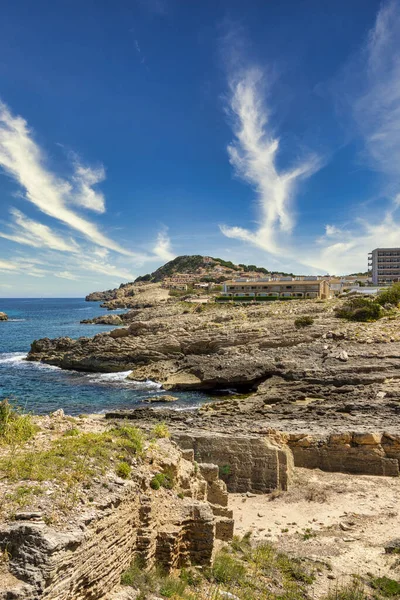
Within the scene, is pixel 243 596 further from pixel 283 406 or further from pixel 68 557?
pixel 283 406

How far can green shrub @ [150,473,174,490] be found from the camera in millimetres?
9570

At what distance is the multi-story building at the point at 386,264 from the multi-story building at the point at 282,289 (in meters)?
27.8

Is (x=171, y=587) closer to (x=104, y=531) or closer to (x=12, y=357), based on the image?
(x=104, y=531)

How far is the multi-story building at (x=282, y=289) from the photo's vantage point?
9225 centimetres

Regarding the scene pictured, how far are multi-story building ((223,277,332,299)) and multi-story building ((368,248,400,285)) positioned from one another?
27774mm

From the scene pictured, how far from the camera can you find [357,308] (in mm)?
52094

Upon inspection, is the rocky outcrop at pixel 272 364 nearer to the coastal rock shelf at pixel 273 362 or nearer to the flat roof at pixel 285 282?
the coastal rock shelf at pixel 273 362

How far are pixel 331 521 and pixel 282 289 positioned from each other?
85.0 metres

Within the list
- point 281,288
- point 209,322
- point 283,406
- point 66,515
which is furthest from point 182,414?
point 281,288

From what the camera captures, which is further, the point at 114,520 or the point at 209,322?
the point at 209,322

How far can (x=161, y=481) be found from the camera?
32.3 feet

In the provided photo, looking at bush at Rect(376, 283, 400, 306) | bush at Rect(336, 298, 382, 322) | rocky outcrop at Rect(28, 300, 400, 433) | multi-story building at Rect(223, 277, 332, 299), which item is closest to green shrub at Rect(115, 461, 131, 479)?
rocky outcrop at Rect(28, 300, 400, 433)

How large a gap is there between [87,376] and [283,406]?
23489 mm

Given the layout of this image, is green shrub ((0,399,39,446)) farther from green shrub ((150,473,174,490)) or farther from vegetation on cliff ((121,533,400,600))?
vegetation on cliff ((121,533,400,600))
